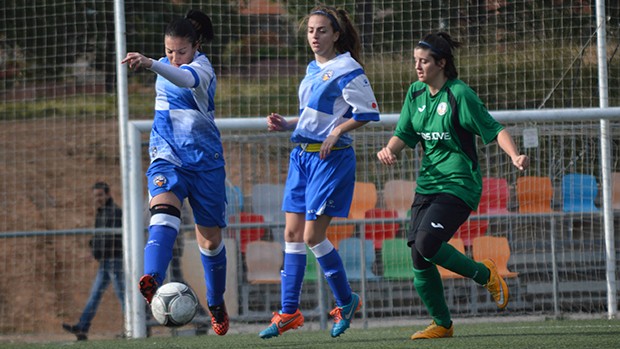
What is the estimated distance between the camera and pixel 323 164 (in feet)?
20.0

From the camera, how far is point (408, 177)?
33.1 ft

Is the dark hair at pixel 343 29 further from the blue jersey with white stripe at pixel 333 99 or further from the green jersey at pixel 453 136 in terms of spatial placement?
the green jersey at pixel 453 136

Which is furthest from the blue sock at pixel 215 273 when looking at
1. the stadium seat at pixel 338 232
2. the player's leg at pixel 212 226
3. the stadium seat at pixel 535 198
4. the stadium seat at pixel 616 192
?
the stadium seat at pixel 616 192

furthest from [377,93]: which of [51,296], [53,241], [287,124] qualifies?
[53,241]

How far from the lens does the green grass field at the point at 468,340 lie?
572 cm

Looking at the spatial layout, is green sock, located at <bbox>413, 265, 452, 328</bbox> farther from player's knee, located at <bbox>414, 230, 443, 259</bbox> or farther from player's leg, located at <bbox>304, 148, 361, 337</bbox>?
player's leg, located at <bbox>304, 148, 361, 337</bbox>

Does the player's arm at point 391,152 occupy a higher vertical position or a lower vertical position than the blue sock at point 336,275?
higher

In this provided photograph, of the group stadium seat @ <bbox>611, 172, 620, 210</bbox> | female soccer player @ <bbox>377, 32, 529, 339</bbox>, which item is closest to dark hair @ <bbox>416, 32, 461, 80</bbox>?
female soccer player @ <bbox>377, 32, 529, 339</bbox>

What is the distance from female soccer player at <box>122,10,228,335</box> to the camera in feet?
19.1

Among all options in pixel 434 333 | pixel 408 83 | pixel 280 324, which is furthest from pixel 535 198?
pixel 280 324

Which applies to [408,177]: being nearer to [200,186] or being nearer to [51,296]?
[200,186]

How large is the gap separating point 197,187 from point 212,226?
29cm

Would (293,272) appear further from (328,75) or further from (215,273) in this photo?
(328,75)

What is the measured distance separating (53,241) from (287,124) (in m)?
12.3
